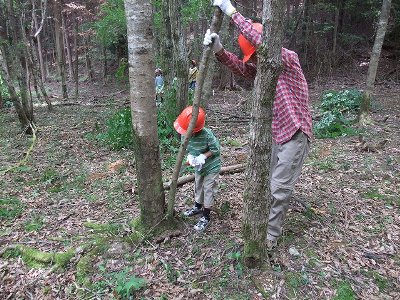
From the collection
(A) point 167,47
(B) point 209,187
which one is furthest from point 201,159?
(A) point 167,47

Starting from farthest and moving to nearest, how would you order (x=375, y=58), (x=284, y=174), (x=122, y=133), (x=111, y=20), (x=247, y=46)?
(x=111, y=20), (x=375, y=58), (x=122, y=133), (x=284, y=174), (x=247, y=46)

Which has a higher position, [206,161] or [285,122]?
[285,122]

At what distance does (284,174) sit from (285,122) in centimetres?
51

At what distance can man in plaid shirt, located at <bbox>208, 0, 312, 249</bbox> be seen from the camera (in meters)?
3.21

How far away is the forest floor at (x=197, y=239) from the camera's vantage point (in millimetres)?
3121

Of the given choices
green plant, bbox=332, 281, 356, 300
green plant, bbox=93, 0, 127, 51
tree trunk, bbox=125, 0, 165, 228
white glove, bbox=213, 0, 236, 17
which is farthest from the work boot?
green plant, bbox=93, 0, 127, 51

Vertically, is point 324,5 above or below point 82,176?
above

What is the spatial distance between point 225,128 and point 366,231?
18.0 feet

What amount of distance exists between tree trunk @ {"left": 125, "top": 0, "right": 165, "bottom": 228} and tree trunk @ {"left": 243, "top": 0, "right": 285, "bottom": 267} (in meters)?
1.08

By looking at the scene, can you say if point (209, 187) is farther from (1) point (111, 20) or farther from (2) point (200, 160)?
(1) point (111, 20)

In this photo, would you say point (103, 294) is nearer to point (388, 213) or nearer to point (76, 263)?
point (76, 263)

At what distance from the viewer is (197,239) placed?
12.2 feet

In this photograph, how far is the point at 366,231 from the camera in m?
3.95

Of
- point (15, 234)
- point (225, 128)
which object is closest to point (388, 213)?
point (15, 234)
